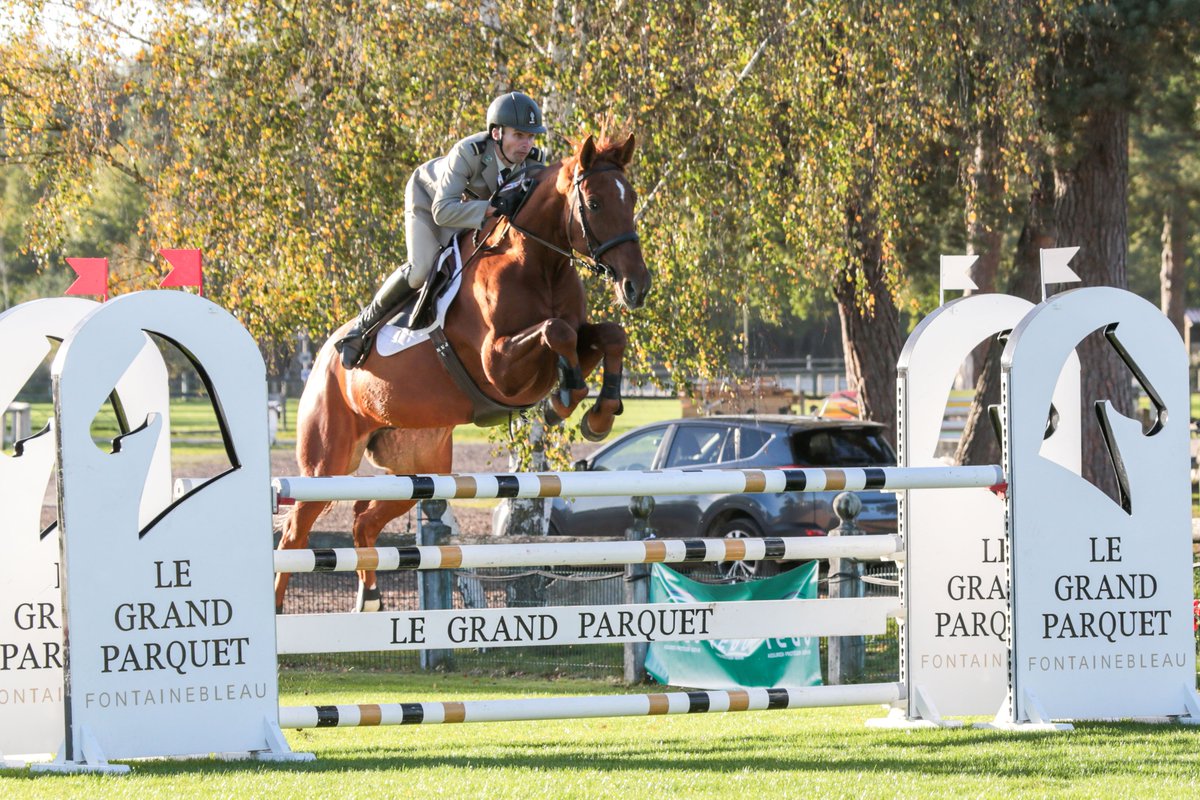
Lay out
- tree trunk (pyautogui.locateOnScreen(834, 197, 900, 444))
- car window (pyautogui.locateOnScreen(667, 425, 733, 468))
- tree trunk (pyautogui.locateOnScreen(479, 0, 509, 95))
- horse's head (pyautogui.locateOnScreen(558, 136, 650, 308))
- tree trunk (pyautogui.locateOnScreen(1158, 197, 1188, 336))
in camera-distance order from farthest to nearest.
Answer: tree trunk (pyautogui.locateOnScreen(1158, 197, 1188, 336))
tree trunk (pyautogui.locateOnScreen(834, 197, 900, 444))
car window (pyautogui.locateOnScreen(667, 425, 733, 468))
tree trunk (pyautogui.locateOnScreen(479, 0, 509, 95))
horse's head (pyautogui.locateOnScreen(558, 136, 650, 308))

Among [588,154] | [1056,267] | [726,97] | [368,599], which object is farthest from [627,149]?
[726,97]

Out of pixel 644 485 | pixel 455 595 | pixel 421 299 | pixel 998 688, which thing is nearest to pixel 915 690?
pixel 998 688

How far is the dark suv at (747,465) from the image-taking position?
38.5 feet

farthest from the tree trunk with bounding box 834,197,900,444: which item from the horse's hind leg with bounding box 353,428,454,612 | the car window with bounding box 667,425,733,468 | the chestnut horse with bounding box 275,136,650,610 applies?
the chestnut horse with bounding box 275,136,650,610

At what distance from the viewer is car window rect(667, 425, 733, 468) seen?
12617 mm

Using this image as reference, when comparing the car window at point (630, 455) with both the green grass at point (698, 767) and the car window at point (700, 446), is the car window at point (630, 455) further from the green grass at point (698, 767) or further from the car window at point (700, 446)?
the green grass at point (698, 767)

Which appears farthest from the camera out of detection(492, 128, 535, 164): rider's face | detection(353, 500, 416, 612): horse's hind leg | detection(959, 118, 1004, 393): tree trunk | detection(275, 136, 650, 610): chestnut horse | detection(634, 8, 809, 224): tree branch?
detection(959, 118, 1004, 393): tree trunk

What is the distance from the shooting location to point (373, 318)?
6.93m

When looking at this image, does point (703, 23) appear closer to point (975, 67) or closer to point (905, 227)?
point (975, 67)

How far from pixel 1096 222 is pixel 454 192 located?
907 cm

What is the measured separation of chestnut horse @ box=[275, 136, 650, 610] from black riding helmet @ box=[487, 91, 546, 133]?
0.21 metres

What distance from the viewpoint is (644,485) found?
5355 millimetres

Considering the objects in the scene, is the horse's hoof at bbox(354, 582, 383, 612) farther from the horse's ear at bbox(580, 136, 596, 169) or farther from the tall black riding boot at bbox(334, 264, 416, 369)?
the horse's ear at bbox(580, 136, 596, 169)

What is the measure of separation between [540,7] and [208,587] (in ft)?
24.2
